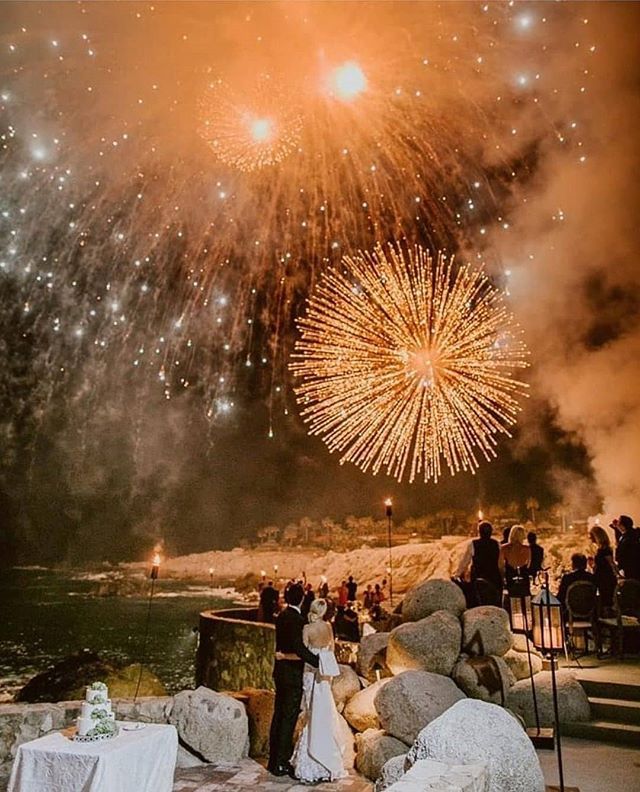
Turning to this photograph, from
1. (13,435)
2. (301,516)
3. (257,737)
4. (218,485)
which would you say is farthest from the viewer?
(13,435)

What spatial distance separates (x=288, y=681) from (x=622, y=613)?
17.5 feet

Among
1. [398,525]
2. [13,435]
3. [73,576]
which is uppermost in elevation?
[13,435]

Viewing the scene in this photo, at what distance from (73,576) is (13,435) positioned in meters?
21.8

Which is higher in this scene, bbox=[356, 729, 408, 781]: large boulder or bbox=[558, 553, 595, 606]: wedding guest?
bbox=[558, 553, 595, 606]: wedding guest

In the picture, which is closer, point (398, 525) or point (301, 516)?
point (398, 525)

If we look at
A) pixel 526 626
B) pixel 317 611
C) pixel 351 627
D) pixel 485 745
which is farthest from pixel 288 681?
pixel 351 627

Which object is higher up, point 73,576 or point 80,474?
point 80,474

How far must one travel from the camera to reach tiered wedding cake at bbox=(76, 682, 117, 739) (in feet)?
14.5

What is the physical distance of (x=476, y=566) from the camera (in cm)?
945

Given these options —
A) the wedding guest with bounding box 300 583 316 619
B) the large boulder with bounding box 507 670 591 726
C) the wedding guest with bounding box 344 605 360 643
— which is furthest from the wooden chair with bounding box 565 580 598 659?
the wedding guest with bounding box 344 605 360 643

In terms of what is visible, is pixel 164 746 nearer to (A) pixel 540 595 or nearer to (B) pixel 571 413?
(A) pixel 540 595

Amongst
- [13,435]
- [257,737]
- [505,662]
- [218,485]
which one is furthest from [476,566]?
[13,435]

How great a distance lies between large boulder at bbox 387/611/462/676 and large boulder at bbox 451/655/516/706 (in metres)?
0.17

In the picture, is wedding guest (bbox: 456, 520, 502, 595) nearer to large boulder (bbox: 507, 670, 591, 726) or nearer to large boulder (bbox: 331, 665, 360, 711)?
large boulder (bbox: 507, 670, 591, 726)
